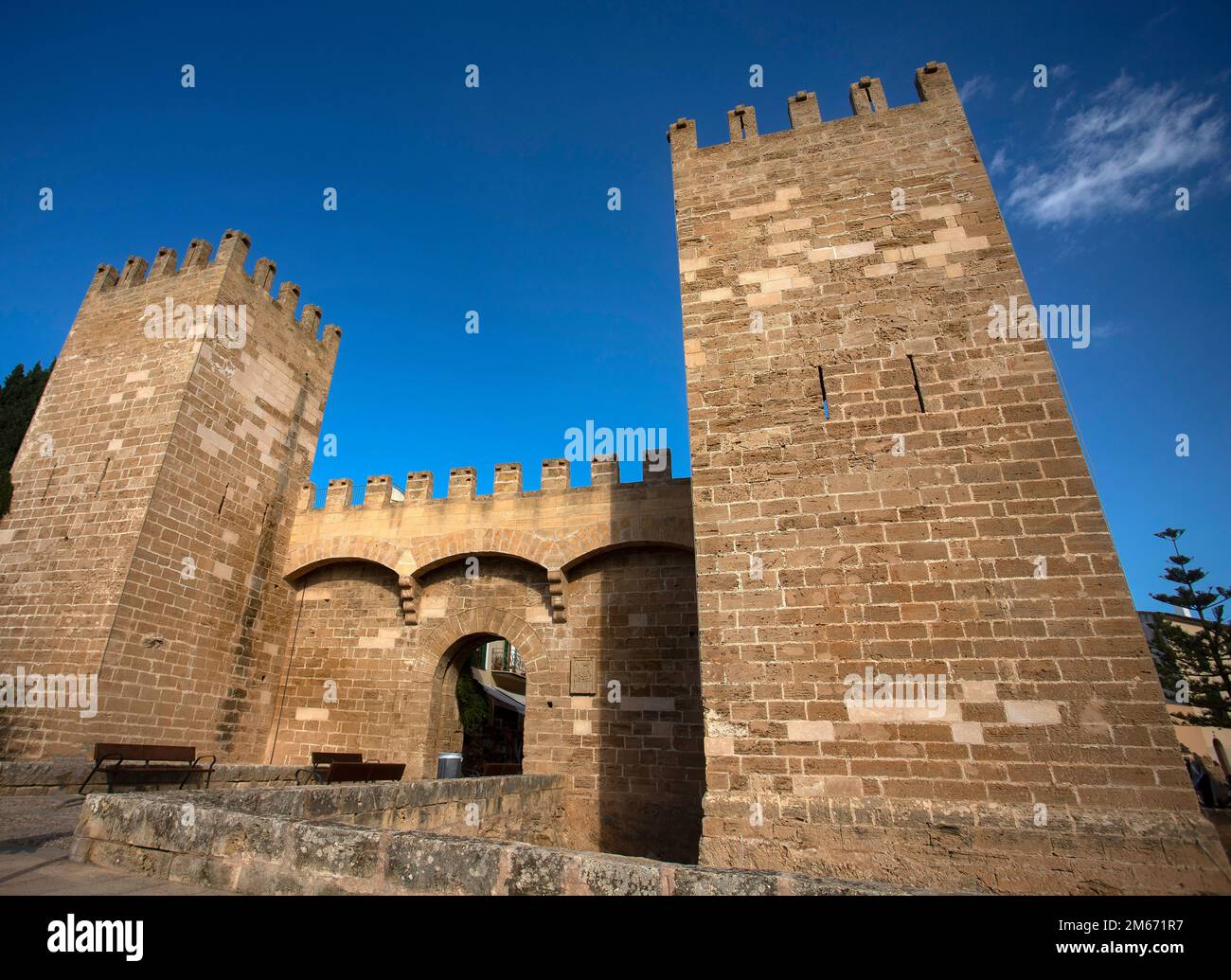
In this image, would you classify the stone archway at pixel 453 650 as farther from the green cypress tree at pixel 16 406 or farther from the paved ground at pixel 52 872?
the green cypress tree at pixel 16 406

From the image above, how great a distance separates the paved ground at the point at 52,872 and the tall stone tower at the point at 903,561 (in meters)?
3.49

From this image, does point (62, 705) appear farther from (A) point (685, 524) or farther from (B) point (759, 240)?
(B) point (759, 240)

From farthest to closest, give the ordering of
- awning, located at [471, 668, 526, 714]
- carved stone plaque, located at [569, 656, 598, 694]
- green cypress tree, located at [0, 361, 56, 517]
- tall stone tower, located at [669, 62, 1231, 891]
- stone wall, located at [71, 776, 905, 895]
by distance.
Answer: awning, located at [471, 668, 526, 714] < green cypress tree, located at [0, 361, 56, 517] < carved stone plaque, located at [569, 656, 598, 694] < tall stone tower, located at [669, 62, 1231, 891] < stone wall, located at [71, 776, 905, 895]

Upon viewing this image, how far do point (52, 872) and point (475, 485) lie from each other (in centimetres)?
799

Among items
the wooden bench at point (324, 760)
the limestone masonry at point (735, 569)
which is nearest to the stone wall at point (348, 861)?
the limestone masonry at point (735, 569)

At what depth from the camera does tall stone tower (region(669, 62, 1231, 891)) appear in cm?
425

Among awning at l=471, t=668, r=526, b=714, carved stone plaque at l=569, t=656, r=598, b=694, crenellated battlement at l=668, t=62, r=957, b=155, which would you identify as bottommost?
carved stone plaque at l=569, t=656, r=598, b=694

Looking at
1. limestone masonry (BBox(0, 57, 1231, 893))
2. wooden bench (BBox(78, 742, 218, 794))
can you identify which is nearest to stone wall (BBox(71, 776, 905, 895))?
limestone masonry (BBox(0, 57, 1231, 893))

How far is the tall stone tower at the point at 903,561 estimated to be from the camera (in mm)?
4246

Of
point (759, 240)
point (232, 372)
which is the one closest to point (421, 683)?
point (232, 372)

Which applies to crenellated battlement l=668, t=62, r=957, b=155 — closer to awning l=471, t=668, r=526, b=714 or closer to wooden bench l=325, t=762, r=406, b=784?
wooden bench l=325, t=762, r=406, b=784

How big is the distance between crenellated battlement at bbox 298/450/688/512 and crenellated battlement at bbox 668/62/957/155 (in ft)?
14.3

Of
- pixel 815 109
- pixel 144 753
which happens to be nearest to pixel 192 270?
pixel 144 753

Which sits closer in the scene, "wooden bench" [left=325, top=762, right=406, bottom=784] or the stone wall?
the stone wall
